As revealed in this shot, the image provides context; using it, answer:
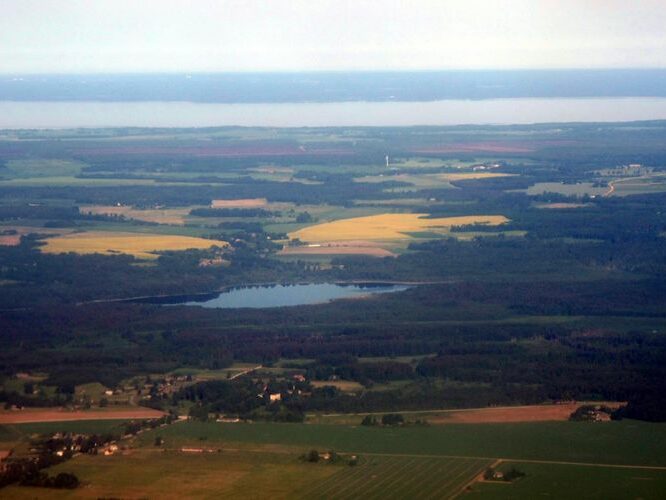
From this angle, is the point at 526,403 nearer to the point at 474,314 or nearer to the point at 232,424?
the point at 232,424

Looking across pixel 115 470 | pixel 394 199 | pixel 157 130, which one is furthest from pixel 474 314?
pixel 157 130

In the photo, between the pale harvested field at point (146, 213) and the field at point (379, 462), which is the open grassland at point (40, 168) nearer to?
the pale harvested field at point (146, 213)

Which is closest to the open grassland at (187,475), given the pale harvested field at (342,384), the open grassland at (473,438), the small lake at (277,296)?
the open grassland at (473,438)

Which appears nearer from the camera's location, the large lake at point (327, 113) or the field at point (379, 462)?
the field at point (379, 462)

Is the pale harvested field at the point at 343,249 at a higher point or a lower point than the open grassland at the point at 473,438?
higher

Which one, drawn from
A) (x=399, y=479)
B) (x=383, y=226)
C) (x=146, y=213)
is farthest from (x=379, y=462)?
(x=146, y=213)

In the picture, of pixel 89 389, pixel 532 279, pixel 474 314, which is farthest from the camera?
pixel 532 279

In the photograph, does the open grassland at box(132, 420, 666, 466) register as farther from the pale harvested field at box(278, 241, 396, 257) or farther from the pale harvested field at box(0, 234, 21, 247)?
the pale harvested field at box(0, 234, 21, 247)
